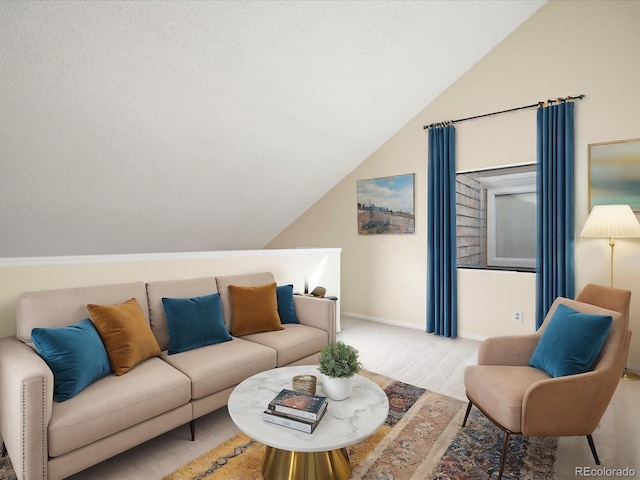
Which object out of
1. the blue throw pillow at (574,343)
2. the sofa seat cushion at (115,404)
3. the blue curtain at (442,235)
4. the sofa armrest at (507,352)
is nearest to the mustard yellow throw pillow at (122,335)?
the sofa seat cushion at (115,404)

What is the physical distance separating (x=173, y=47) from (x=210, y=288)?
5.72 ft

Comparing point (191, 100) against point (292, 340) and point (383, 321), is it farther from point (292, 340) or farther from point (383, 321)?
point (383, 321)

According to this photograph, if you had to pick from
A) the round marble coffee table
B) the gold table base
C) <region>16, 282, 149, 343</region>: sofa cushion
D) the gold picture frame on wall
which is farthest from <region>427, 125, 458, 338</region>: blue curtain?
<region>16, 282, 149, 343</region>: sofa cushion

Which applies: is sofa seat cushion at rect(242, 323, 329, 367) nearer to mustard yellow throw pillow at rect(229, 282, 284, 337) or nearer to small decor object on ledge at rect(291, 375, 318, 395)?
mustard yellow throw pillow at rect(229, 282, 284, 337)

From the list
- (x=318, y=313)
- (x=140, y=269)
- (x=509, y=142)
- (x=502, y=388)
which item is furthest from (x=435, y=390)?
(x=509, y=142)

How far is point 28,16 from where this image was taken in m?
1.93

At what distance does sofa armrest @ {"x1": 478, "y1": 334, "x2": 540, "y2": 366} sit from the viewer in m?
2.30

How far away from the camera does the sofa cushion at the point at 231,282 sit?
9.57ft

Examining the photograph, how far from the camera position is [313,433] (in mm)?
1549

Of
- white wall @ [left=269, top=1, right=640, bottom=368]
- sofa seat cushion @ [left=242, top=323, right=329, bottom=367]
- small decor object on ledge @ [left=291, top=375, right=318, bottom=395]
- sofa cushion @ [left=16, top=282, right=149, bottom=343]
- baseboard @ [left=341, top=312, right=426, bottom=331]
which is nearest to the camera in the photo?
small decor object on ledge @ [left=291, top=375, right=318, bottom=395]

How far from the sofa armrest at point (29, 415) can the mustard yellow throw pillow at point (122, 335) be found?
39 centimetres

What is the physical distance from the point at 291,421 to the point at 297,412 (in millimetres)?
44

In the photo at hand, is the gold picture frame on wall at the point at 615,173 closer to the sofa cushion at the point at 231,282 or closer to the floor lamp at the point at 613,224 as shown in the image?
the floor lamp at the point at 613,224

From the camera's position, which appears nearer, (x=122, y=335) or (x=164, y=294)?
(x=122, y=335)
